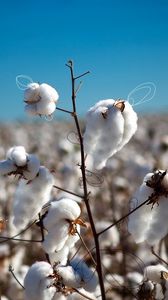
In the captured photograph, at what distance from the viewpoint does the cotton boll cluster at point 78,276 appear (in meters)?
1.87

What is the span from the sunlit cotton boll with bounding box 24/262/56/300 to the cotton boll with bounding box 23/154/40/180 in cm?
29

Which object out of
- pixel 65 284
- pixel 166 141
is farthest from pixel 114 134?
pixel 166 141

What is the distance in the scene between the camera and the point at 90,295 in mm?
1988

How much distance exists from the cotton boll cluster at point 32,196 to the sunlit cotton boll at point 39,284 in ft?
0.69

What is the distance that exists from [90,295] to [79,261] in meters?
0.13

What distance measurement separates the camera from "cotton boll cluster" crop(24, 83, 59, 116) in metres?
1.85

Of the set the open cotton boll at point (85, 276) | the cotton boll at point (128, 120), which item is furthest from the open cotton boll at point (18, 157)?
the open cotton boll at point (85, 276)

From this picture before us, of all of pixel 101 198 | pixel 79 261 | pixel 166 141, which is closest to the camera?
pixel 79 261

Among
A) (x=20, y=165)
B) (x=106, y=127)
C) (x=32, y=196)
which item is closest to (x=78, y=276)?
(x=32, y=196)

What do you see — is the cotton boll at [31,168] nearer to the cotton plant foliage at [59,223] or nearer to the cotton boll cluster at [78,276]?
the cotton plant foliage at [59,223]

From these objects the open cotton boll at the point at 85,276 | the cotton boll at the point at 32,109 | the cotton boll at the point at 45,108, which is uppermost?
the cotton boll at the point at 32,109

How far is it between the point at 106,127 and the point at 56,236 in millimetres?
389

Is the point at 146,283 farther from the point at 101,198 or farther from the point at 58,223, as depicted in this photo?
the point at 101,198

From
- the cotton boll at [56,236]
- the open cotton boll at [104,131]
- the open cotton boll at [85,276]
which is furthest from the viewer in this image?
the open cotton boll at [85,276]
